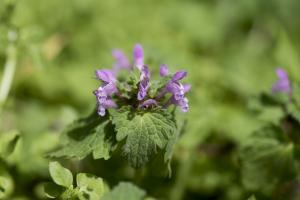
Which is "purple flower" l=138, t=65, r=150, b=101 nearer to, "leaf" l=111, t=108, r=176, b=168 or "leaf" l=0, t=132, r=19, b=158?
"leaf" l=111, t=108, r=176, b=168

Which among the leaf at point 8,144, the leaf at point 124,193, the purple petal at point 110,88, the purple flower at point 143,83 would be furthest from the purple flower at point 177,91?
the leaf at point 8,144

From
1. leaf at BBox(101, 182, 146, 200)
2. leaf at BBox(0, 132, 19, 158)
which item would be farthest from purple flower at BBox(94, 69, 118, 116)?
leaf at BBox(0, 132, 19, 158)

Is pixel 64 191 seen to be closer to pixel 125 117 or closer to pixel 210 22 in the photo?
pixel 125 117

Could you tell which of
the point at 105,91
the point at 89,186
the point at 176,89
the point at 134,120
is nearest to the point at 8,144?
the point at 89,186

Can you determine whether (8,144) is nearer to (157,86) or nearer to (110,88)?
(110,88)

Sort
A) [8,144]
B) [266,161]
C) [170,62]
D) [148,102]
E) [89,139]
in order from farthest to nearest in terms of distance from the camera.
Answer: [170,62], [266,161], [8,144], [89,139], [148,102]
